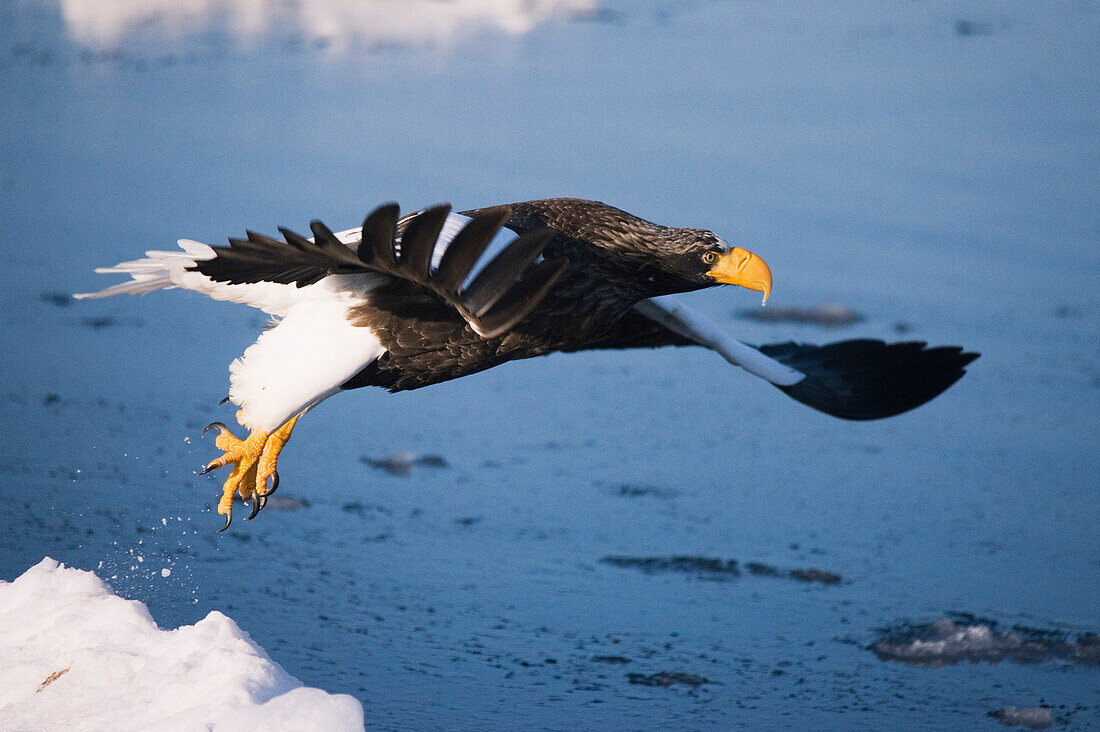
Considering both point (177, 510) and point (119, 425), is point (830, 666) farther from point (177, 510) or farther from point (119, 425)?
point (119, 425)

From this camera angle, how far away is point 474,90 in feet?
24.8

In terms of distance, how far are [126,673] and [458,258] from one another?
Answer: 1.11 meters

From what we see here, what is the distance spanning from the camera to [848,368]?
4496 mm

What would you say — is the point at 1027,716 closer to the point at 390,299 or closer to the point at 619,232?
the point at 619,232

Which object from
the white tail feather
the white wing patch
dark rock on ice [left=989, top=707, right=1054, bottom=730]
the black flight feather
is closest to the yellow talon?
the white wing patch

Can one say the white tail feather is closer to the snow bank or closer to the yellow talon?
the yellow talon

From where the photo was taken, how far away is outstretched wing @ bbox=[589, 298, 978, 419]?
4.20 meters

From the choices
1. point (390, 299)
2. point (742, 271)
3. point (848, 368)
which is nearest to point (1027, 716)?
point (742, 271)

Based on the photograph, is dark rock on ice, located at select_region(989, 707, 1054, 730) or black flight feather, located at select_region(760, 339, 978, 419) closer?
dark rock on ice, located at select_region(989, 707, 1054, 730)

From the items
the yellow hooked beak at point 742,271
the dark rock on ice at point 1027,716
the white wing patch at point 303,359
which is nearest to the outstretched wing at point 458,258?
the white wing patch at point 303,359

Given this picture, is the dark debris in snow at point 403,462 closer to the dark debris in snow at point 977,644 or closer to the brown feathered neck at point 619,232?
the brown feathered neck at point 619,232

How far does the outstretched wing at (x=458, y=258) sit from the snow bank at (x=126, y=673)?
80 centimetres

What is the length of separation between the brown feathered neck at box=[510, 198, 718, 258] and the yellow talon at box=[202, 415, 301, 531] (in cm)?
87

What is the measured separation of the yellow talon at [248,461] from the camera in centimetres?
356
